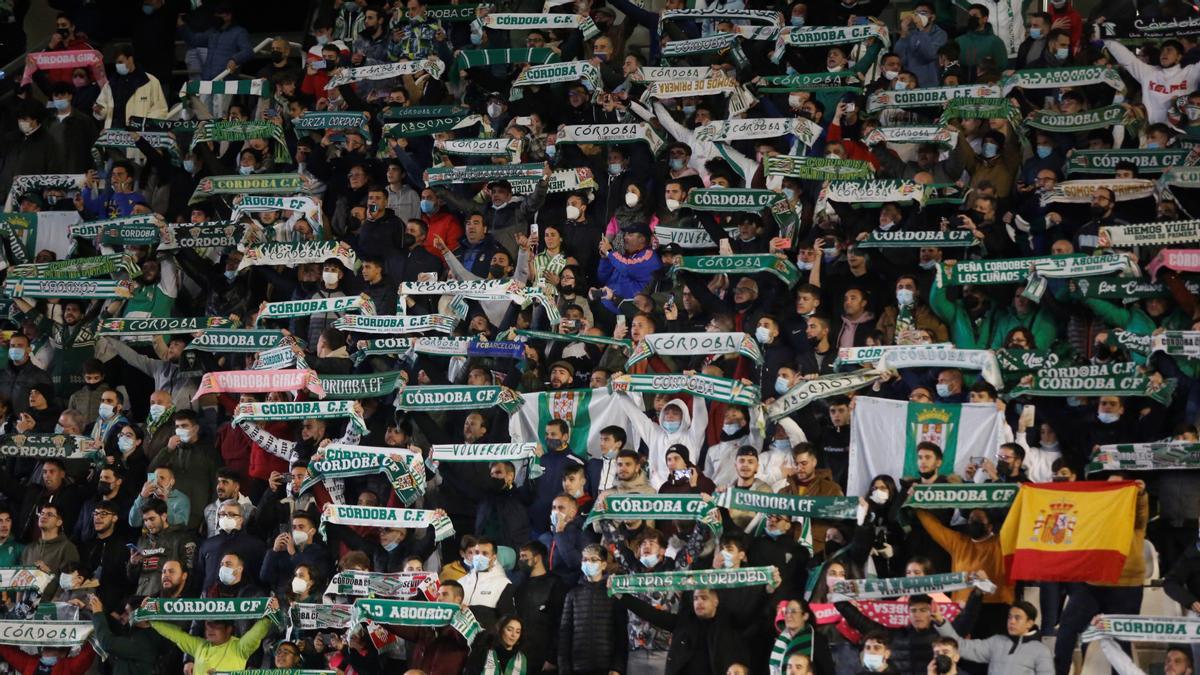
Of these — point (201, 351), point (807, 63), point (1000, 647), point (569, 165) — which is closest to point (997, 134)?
A: point (807, 63)

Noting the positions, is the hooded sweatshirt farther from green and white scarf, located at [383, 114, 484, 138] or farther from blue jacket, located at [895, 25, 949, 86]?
blue jacket, located at [895, 25, 949, 86]

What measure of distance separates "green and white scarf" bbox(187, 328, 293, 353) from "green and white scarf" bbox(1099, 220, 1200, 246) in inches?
266

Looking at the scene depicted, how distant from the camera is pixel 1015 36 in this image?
776 inches

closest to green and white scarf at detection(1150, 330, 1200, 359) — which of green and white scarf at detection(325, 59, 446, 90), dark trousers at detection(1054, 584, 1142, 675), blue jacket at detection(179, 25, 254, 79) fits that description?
dark trousers at detection(1054, 584, 1142, 675)

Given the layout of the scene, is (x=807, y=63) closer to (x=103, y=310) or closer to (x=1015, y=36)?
(x=1015, y=36)

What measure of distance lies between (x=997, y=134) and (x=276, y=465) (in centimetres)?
664

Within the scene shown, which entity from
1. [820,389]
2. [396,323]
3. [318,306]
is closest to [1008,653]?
[820,389]

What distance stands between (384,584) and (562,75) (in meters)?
6.32

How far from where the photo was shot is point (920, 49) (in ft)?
63.0

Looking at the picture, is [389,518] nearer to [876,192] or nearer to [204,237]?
[204,237]

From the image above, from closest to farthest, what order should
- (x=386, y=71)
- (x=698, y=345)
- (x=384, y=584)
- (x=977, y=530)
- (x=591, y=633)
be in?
(x=591, y=633)
(x=977, y=530)
(x=384, y=584)
(x=698, y=345)
(x=386, y=71)

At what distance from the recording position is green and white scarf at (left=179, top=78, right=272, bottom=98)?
20.4m

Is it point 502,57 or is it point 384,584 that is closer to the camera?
point 384,584

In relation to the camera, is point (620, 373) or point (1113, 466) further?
point (620, 373)
